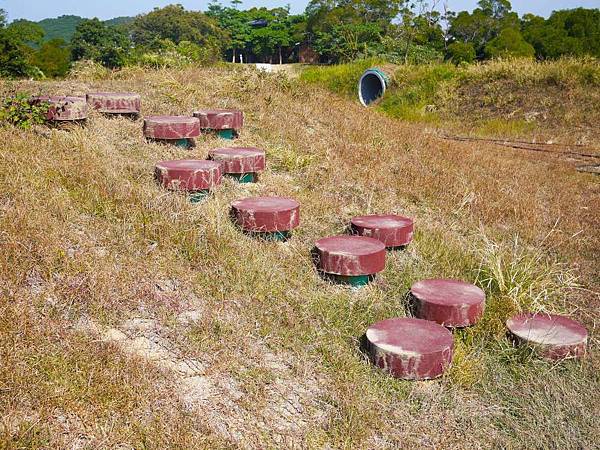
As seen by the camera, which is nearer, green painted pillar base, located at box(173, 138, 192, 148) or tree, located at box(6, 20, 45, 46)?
green painted pillar base, located at box(173, 138, 192, 148)

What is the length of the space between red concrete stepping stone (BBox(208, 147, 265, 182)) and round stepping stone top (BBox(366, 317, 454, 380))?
2229 millimetres

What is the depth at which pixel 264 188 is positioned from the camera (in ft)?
17.9

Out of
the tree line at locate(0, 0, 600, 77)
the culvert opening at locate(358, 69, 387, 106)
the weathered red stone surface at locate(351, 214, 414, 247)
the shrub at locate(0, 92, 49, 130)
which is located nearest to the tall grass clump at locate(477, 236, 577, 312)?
the weathered red stone surface at locate(351, 214, 414, 247)

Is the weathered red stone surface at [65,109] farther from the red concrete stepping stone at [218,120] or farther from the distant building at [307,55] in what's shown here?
the distant building at [307,55]

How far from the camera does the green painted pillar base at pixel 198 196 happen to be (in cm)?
472

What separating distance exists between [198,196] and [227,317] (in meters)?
1.53

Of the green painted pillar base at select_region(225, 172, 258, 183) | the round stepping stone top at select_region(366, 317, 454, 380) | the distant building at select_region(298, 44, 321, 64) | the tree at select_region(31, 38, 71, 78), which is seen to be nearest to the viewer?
the round stepping stone top at select_region(366, 317, 454, 380)

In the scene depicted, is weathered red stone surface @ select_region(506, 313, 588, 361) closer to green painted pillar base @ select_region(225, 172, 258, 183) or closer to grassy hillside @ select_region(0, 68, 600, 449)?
grassy hillside @ select_region(0, 68, 600, 449)

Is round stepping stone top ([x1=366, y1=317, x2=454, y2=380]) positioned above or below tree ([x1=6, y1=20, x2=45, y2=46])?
below

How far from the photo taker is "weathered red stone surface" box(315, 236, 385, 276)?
4.12 meters

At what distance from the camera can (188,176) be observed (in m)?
4.64

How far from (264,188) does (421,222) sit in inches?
60.6

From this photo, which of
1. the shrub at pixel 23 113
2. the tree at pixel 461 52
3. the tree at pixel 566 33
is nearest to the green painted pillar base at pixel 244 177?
the shrub at pixel 23 113

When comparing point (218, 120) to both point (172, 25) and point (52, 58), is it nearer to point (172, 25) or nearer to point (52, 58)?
point (52, 58)
